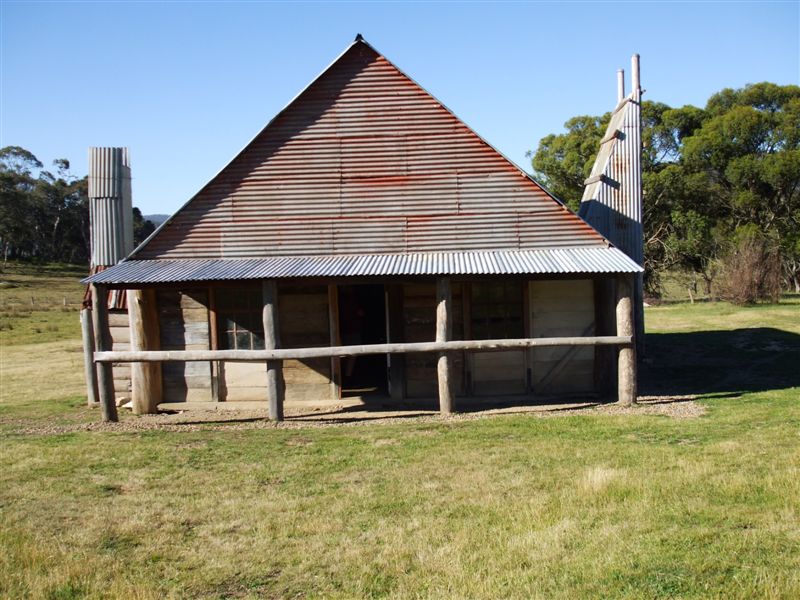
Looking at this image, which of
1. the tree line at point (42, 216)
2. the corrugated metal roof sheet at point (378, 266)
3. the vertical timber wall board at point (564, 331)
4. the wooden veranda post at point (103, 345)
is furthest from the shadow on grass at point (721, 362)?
the tree line at point (42, 216)

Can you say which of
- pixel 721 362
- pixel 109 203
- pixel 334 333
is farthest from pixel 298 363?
pixel 721 362

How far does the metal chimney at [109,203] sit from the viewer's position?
55.5 feet

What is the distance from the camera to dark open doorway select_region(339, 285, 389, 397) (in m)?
18.4

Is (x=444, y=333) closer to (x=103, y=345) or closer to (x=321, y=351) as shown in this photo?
(x=321, y=351)

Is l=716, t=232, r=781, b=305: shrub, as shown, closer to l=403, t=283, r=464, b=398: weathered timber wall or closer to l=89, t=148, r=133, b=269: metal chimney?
l=403, t=283, r=464, b=398: weathered timber wall

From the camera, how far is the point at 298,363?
15852 mm

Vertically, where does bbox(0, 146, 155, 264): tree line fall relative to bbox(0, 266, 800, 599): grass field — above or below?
above

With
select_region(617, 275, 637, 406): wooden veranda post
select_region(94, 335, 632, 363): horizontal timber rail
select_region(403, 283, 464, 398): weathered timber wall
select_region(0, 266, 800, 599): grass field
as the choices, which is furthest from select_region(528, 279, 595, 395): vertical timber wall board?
select_region(0, 266, 800, 599): grass field

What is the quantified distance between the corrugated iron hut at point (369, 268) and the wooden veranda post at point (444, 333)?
4cm

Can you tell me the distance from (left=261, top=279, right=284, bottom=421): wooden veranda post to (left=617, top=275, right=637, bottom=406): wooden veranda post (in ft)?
20.6

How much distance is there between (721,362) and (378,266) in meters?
10.1

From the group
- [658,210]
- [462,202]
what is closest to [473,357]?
[462,202]

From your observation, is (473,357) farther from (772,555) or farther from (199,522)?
(772,555)

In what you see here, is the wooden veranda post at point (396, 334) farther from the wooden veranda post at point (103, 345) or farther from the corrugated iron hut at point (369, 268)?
the wooden veranda post at point (103, 345)
